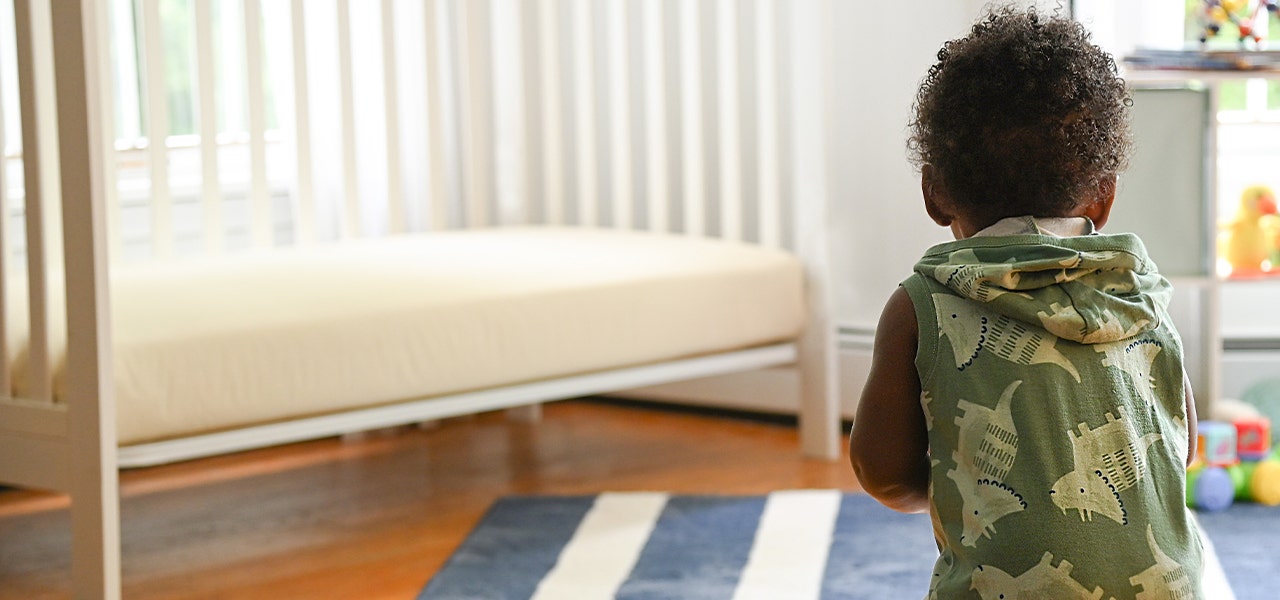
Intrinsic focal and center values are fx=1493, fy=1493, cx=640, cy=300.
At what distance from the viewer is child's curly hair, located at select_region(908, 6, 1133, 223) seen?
34.1 inches

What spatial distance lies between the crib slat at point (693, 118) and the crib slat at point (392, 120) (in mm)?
452

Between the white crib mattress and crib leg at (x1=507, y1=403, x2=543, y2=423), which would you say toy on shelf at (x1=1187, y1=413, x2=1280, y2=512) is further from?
crib leg at (x1=507, y1=403, x2=543, y2=423)

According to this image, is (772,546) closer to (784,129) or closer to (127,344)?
(127,344)

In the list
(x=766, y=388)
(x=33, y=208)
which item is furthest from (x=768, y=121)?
(x=33, y=208)

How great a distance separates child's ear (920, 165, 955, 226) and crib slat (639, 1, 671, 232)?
1.45 m

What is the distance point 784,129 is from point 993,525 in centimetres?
177

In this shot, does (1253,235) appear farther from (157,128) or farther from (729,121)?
(157,128)

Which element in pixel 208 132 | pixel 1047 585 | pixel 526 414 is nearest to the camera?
pixel 1047 585

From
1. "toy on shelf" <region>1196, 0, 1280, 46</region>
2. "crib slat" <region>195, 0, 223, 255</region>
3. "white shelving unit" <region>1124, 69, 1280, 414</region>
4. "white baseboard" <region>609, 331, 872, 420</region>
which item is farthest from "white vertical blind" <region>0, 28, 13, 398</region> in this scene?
"toy on shelf" <region>1196, 0, 1280, 46</region>

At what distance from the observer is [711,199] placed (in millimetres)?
2570

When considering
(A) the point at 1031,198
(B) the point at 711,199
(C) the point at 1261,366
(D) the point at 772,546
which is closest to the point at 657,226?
(B) the point at 711,199

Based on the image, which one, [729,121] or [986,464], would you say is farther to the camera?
[729,121]

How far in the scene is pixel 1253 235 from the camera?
208cm

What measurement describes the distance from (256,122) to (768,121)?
29.8 inches
